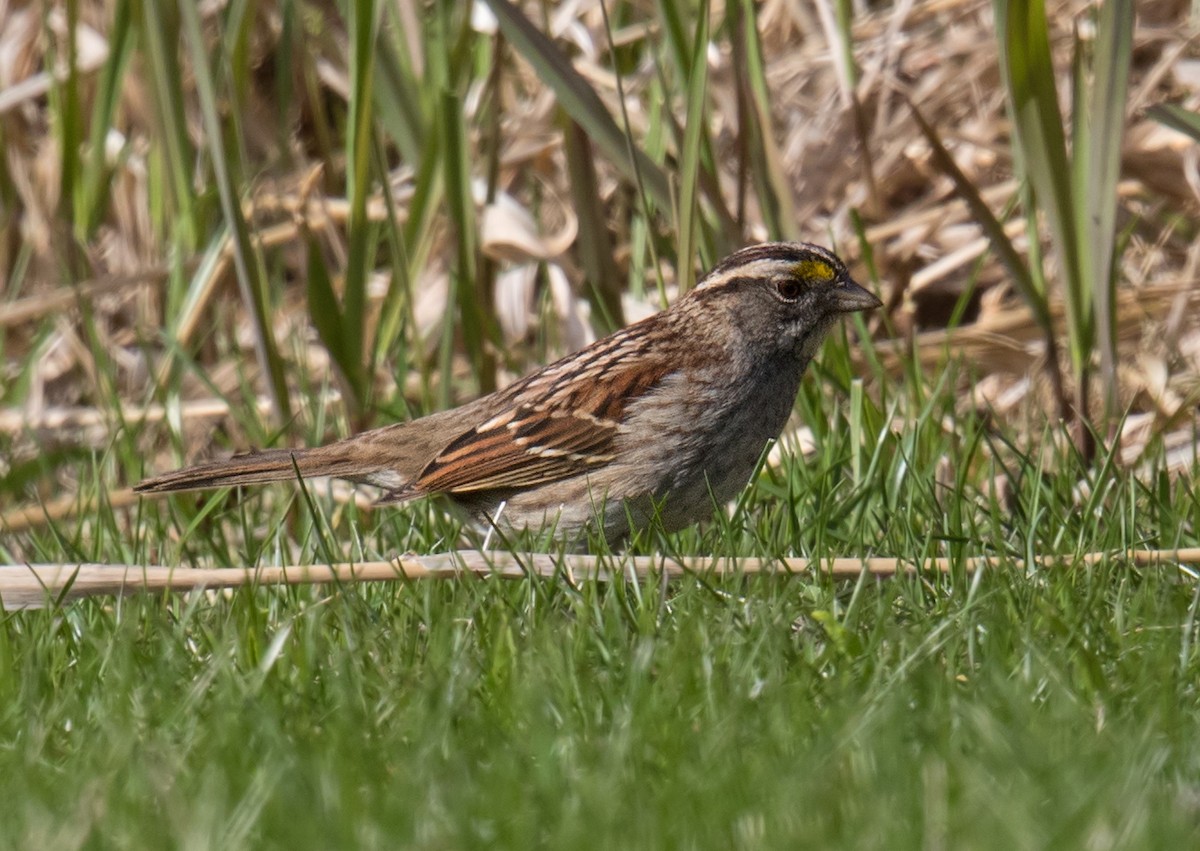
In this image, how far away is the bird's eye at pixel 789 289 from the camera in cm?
510

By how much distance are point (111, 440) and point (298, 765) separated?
2.78 m

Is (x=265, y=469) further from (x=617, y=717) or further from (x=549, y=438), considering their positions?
(x=617, y=717)

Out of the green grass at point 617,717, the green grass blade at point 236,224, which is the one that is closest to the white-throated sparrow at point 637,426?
the green grass blade at point 236,224

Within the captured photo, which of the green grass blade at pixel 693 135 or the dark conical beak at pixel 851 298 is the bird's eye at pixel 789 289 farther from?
the green grass blade at pixel 693 135

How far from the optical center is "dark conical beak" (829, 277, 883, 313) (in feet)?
16.6

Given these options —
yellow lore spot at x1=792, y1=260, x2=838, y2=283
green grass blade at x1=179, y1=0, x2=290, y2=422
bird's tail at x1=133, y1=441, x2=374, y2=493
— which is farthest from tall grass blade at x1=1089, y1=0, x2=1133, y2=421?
green grass blade at x1=179, y1=0, x2=290, y2=422

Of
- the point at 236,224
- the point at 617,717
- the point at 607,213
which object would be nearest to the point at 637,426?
the point at 236,224

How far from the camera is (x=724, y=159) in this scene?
7.34 metres

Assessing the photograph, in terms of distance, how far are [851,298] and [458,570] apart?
1695 millimetres

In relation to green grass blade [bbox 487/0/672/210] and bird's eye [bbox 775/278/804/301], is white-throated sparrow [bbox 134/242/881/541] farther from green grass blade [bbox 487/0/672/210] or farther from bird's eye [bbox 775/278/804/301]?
green grass blade [bbox 487/0/672/210]

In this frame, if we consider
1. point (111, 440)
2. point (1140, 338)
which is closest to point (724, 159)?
point (1140, 338)

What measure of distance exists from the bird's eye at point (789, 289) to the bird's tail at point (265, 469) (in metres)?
1.27

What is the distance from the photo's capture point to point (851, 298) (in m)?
5.09

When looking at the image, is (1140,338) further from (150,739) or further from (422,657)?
(150,739)
